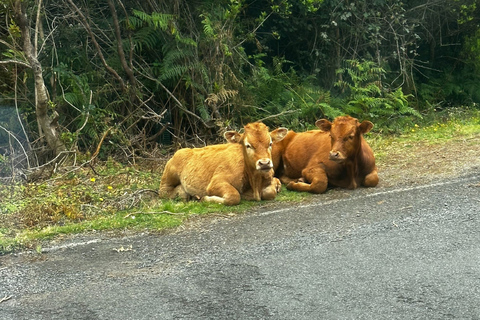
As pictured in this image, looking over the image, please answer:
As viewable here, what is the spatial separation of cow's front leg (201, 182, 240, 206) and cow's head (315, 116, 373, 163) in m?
1.53

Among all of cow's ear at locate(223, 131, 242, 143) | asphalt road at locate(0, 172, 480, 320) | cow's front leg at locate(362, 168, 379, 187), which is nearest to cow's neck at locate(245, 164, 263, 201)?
cow's ear at locate(223, 131, 242, 143)

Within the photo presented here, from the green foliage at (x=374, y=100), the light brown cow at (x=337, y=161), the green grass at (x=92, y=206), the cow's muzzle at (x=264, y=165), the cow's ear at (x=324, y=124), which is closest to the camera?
the green grass at (x=92, y=206)

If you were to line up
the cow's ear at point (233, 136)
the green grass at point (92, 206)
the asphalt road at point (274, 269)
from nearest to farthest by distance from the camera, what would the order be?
the asphalt road at point (274, 269)
the green grass at point (92, 206)
the cow's ear at point (233, 136)

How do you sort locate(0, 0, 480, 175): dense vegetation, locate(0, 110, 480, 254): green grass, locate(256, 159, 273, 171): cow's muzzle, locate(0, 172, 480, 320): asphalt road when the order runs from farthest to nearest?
locate(0, 0, 480, 175): dense vegetation, locate(256, 159, 273, 171): cow's muzzle, locate(0, 110, 480, 254): green grass, locate(0, 172, 480, 320): asphalt road

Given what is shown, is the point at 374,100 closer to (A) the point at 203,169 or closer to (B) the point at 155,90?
(B) the point at 155,90

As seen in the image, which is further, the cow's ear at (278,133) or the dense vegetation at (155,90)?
the cow's ear at (278,133)

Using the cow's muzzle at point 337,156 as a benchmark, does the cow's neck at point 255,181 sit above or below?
below

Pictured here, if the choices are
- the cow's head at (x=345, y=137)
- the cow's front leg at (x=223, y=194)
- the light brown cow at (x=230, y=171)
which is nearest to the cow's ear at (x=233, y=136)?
the light brown cow at (x=230, y=171)

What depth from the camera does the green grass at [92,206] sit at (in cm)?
737

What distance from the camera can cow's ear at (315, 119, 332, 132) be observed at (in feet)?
30.7

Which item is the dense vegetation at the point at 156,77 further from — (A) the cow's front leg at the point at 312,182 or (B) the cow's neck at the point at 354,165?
(B) the cow's neck at the point at 354,165

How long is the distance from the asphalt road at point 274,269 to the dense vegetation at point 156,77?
3962mm

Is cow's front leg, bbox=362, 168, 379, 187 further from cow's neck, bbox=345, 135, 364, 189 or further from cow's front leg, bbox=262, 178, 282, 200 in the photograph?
cow's front leg, bbox=262, 178, 282, 200

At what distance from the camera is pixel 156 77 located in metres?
12.9
